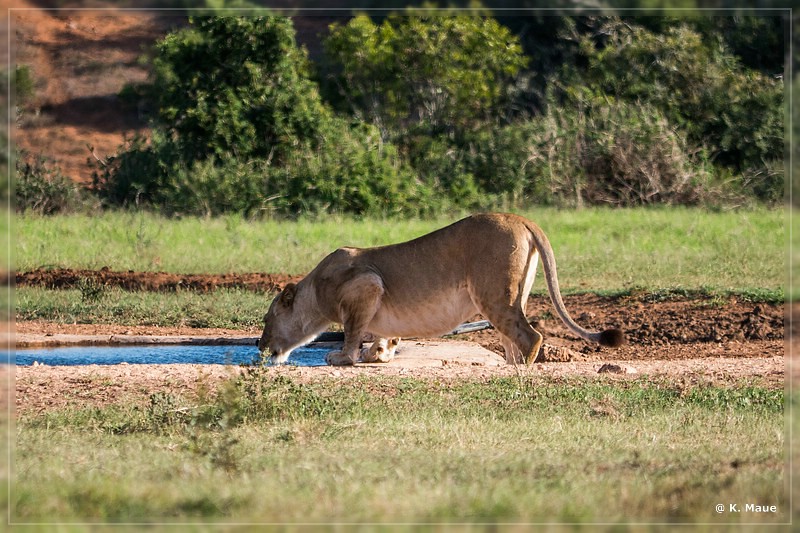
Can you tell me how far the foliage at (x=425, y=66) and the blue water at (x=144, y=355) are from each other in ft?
42.2

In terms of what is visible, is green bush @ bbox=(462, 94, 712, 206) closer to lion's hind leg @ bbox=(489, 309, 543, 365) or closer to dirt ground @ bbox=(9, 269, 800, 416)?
dirt ground @ bbox=(9, 269, 800, 416)

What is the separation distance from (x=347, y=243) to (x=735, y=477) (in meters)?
10.6

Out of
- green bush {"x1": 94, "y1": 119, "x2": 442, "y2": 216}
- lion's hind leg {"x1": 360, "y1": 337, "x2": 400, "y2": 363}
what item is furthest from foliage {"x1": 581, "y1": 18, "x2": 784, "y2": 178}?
lion's hind leg {"x1": 360, "y1": 337, "x2": 400, "y2": 363}

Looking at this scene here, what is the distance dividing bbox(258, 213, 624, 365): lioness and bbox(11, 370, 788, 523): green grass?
0.89 meters

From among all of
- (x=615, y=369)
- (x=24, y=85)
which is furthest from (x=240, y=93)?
(x=615, y=369)

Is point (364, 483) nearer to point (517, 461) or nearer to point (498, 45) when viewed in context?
point (517, 461)

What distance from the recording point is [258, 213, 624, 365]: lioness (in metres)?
8.00

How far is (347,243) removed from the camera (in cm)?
1458

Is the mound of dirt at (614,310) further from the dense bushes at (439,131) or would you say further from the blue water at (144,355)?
the dense bushes at (439,131)

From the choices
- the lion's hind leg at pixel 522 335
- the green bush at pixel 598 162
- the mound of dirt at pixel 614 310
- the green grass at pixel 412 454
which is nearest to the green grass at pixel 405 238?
the mound of dirt at pixel 614 310

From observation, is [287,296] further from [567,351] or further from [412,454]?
[412,454]

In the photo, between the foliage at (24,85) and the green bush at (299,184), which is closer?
the green bush at (299,184)

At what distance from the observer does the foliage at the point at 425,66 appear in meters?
22.4

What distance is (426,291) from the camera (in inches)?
326
